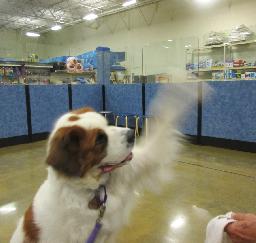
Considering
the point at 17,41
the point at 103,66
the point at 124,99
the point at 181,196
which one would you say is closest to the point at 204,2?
the point at 103,66

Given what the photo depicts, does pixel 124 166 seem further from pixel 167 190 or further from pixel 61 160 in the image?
pixel 167 190

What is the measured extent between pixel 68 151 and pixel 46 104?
5.10m

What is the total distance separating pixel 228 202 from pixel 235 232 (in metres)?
1.27

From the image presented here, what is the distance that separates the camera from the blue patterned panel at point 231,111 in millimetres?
4461

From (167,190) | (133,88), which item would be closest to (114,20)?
(133,88)

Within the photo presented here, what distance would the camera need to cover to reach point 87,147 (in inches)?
44.4

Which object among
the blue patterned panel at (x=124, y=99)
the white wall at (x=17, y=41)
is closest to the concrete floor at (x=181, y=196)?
the blue patterned panel at (x=124, y=99)

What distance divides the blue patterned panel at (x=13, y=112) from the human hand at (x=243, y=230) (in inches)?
190

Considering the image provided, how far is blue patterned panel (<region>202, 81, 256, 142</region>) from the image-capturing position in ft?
14.6

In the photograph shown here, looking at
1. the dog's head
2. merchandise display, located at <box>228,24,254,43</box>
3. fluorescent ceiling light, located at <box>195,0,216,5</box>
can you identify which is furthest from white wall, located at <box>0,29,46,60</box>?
the dog's head

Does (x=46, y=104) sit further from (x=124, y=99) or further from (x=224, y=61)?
(x=224, y=61)

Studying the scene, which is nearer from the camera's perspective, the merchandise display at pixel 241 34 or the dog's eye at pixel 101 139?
the dog's eye at pixel 101 139

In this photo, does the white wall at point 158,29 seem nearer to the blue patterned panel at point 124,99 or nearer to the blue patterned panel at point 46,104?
the blue patterned panel at point 124,99

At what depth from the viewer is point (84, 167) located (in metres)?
1.14
